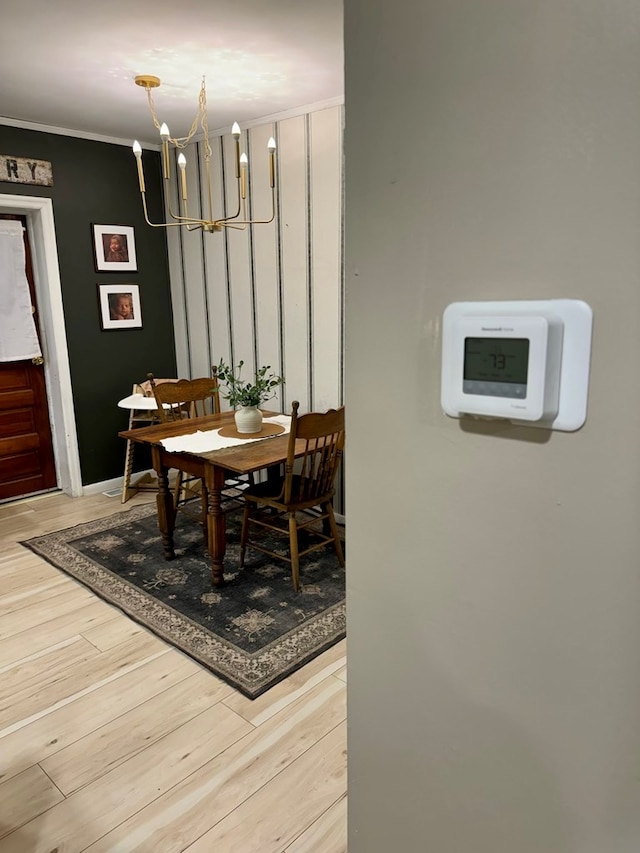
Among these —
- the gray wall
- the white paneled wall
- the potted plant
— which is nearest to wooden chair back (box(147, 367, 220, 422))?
the potted plant

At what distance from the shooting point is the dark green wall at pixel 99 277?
397 cm

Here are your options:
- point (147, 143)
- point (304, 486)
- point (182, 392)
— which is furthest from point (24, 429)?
point (304, 486)

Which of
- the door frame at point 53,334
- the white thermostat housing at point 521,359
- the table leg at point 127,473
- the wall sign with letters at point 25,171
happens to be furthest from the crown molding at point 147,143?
the white thermostat housing at point 521,359

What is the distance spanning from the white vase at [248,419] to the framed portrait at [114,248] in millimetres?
1905

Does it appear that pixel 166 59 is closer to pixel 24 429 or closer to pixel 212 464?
pixel 212 464

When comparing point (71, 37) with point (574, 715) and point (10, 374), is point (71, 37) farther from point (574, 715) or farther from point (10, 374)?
point (574, 715)

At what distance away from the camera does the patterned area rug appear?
7.91 ft

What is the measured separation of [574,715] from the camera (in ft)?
1.89

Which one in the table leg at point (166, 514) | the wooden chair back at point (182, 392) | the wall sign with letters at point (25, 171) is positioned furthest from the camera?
the wall sign with letters at point (25, 171)

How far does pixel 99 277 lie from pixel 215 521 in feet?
7.84

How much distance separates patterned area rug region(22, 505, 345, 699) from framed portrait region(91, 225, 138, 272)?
192cm

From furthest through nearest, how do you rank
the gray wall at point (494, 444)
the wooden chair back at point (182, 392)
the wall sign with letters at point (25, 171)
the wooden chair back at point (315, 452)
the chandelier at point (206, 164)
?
the wall sign with letters at point (25, 171) → the wooden chair back at point (182, 392) → the wooden chair back at point (315, 452) → the chandelier at point (206, 164) → the gray wall at point (494, 444)

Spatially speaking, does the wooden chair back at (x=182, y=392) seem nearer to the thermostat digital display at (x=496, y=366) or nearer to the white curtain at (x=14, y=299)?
the white curtain at (x=14, y=299)

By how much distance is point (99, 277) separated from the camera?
4.24m
